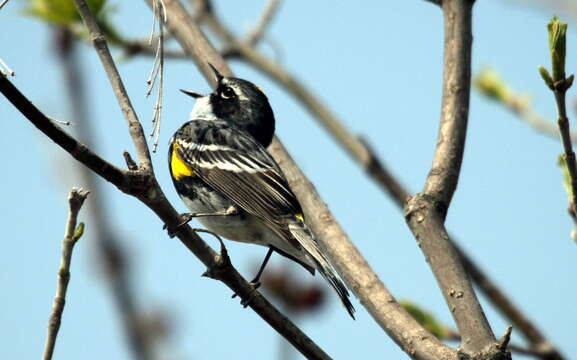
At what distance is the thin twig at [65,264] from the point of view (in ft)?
8.05

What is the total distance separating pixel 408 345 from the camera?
11.1 ft

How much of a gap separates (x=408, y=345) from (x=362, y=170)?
152cm

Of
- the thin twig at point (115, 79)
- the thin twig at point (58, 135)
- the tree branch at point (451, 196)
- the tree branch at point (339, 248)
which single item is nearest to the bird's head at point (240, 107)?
the tree branch at point (339, 248)

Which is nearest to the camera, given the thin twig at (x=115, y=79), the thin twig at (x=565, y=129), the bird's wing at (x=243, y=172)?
Result: the thin twig at (x=565, y=129)

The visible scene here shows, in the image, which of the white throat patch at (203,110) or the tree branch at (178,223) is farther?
the white throat patch at (203,110)

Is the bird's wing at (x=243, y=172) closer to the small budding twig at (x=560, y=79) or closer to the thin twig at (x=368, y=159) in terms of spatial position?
the thin twig at (x=368, y=159)

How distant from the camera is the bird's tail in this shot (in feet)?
13.6

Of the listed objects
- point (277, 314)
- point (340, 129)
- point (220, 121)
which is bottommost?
point (277, 314)

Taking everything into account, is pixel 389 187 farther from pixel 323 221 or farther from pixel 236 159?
pixel 236 159

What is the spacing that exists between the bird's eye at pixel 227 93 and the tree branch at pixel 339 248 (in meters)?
1.28

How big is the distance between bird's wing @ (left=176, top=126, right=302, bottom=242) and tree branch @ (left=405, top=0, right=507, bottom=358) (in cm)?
129

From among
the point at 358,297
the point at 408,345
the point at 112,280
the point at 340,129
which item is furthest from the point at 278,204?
the point at 112,280

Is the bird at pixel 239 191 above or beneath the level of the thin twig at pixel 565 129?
above

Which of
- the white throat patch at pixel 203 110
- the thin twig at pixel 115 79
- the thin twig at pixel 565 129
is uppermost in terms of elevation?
the white throat patch at pixel 203 110
